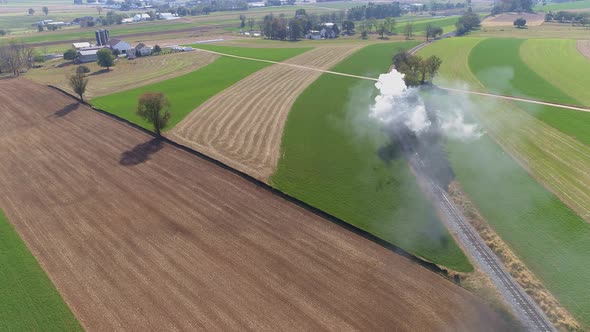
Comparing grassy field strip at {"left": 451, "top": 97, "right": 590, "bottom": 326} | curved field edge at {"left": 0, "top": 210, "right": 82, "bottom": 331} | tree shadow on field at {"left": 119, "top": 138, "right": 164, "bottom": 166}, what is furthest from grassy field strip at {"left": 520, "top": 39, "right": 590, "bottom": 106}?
curved field edge at {"left": 0, "top": 210, "right": 82, "bottom": 331}

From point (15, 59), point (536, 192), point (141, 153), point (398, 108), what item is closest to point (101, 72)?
point (15, 59)

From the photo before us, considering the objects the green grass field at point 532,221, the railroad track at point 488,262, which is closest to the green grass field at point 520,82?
the green grass field at point 532,221

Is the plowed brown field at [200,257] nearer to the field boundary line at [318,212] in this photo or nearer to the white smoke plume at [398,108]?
the field boundary line at [318,212]

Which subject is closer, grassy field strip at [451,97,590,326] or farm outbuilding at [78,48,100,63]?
grassy field strip at [451,97,590,326]

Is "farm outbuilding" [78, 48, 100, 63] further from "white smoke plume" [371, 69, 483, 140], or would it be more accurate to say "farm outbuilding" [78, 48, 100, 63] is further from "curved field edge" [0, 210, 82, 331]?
"white smoke plume" [371, 69, 483, 140]

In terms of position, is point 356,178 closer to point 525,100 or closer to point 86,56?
point 525,100

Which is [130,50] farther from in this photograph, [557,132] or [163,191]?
[557,132]
